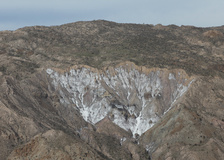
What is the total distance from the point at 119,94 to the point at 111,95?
7.04 feet

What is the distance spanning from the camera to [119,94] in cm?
9450

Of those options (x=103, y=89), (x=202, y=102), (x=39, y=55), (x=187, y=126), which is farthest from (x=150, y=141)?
(x=39, y=55)

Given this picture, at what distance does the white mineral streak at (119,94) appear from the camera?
8925 centimetres

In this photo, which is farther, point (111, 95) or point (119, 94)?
point (119, 94)

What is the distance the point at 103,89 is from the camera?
9494cm

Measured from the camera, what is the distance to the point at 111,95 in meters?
93.3

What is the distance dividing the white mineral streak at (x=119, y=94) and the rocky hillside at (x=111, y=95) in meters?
0.22

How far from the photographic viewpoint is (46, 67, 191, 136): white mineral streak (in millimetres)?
89250

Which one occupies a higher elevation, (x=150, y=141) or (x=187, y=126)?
(x=187, y=126)

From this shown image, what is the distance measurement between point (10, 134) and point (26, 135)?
325 centimetres

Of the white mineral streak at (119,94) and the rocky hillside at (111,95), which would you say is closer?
the rocky hillside at (111,95)

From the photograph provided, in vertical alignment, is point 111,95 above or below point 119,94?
above

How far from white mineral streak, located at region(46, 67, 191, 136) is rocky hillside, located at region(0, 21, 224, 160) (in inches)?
8.8

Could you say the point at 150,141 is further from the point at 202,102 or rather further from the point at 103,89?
the point at 103,89
